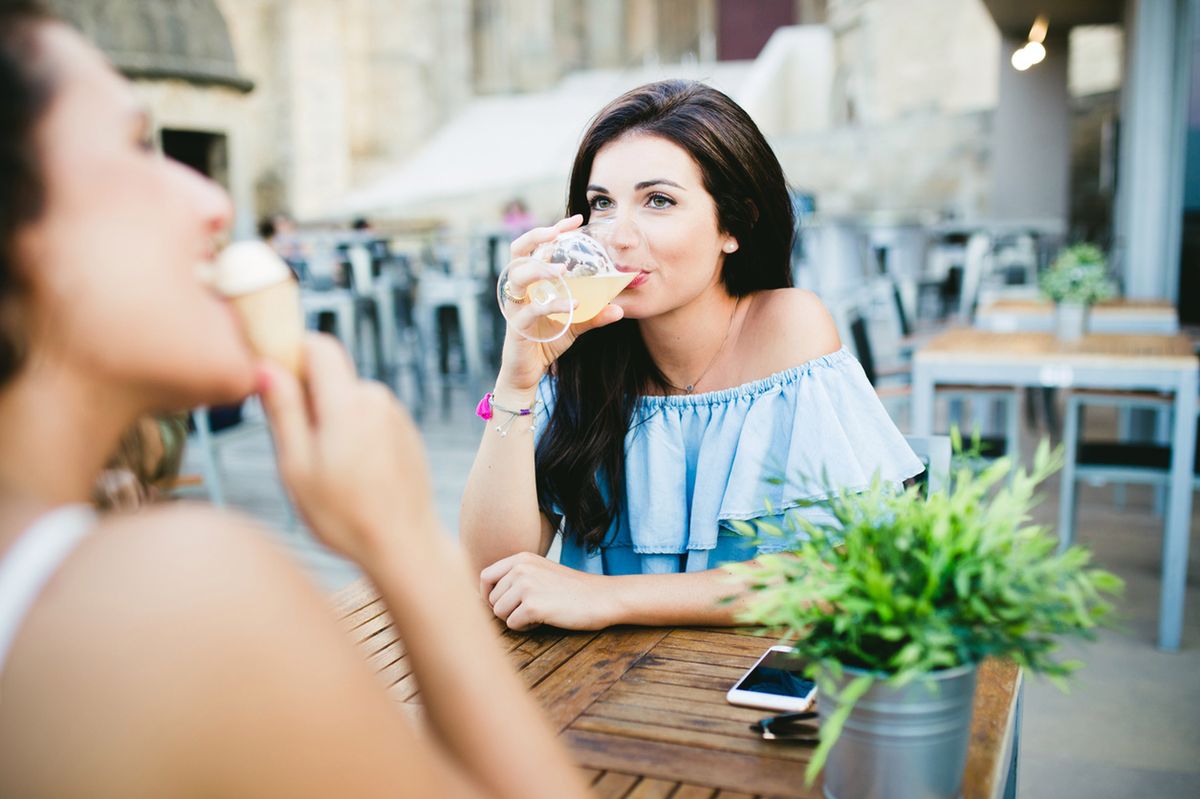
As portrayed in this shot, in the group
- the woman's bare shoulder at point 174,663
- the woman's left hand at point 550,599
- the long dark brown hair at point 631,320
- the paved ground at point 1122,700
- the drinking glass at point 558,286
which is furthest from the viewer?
the paved ground at point 1122,700

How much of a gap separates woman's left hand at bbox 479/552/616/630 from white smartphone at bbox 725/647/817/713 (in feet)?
0.82

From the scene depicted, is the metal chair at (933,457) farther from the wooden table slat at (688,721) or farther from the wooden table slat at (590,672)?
the wooden table slat at (688,721)

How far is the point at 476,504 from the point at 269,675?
1.12m

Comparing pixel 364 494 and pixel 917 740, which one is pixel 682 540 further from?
pixel 364 494

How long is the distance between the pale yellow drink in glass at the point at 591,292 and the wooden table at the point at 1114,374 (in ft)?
5.24

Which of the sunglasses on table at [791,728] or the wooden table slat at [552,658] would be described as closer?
the sunglasses on table at [791,728]

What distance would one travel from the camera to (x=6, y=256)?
515 millimetres

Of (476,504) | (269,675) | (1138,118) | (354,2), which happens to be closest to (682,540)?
(476,504)

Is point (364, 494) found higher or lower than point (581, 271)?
lower

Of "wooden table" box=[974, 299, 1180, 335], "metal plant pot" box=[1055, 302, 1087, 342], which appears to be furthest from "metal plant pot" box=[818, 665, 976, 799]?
"wooden table" box=[974, 299, 1180, 335]

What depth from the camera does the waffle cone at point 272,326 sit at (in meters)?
0.66

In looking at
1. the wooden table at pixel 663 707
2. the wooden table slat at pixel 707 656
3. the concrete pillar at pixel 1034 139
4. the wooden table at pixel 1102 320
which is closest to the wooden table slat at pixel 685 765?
the wooden table at pixel 663 707

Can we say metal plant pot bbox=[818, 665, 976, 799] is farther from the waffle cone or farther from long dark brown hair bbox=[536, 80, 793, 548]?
long dark brown hair bbox=[536, 80, 793, 548]

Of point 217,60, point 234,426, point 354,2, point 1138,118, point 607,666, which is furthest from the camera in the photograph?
point 354,2
